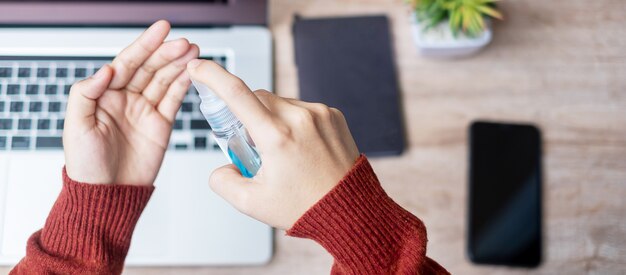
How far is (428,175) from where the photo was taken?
73 cm

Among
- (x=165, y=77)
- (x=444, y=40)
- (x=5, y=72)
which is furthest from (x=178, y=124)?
(x=444, y=40)

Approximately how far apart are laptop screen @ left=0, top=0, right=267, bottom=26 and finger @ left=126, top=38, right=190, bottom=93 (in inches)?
5.7

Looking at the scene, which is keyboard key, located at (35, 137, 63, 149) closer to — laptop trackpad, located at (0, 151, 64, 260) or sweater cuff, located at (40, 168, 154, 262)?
laptop trackpad, located at (0, 151, 64, 260)

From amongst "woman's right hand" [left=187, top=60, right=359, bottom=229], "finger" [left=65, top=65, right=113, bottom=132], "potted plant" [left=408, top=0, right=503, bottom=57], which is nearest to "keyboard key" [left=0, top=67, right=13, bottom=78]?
"finger" [left=65, top=65, right=113, bottom=132]

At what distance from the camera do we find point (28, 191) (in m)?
0.68

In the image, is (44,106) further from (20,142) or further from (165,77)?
(165,77)

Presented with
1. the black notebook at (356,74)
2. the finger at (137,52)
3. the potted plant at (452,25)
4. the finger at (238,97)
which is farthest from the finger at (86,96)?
the potted plant at (452,25)

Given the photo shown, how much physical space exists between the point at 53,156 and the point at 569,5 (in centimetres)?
69

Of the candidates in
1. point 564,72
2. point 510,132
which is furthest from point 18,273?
point 564,72

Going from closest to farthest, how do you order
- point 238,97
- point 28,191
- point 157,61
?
point 238,97
point 157,61
point 28,191

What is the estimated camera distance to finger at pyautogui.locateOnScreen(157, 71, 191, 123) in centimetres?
61

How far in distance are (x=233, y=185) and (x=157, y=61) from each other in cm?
16

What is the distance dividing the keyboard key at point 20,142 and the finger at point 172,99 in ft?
0.62

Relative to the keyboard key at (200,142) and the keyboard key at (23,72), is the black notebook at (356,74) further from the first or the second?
the keyboard key at (23,72)
